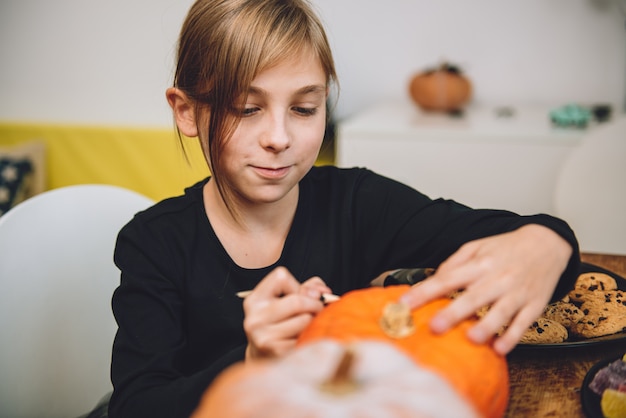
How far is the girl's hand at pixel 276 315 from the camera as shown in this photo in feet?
1.89

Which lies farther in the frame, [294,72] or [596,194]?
[596,194]

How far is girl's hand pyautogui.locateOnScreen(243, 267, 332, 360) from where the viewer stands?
575 mm

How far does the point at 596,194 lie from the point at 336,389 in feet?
4.48

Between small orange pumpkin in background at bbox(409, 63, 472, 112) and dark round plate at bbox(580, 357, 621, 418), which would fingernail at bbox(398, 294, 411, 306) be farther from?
small orange pumpkin in background at bbox(409, 63, 472, 112)

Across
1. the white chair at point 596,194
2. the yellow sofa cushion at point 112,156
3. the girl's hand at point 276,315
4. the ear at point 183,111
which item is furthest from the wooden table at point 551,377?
the yellow sofa cushion at point 112,156

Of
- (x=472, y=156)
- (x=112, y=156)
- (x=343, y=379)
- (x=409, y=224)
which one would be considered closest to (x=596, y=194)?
(x=472, y=156)

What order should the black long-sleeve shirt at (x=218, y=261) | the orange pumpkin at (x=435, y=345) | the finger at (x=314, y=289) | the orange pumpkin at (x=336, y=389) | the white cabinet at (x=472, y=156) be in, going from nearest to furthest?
the orange pumpkin at (x=336, y=389)
the orange pumpkin at (x=435, y=345)
the finger at (x=314, y=289)
the black long-sleeve shirt at (x=218, y=261)
the white cabinet at (x=472, y=156)

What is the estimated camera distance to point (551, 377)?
2.23 ft

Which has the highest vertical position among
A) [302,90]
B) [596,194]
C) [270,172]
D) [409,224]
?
[302,90]

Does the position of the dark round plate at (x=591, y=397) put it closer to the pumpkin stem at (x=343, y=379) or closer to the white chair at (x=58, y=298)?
the pumpkin stem at (x=343, y=379)

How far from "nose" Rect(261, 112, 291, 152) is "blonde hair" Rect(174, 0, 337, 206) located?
44mm

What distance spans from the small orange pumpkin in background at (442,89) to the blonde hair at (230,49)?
4.50ft

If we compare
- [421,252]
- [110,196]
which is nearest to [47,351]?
[110,196]

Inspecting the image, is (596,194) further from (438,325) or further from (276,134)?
(438,325)
